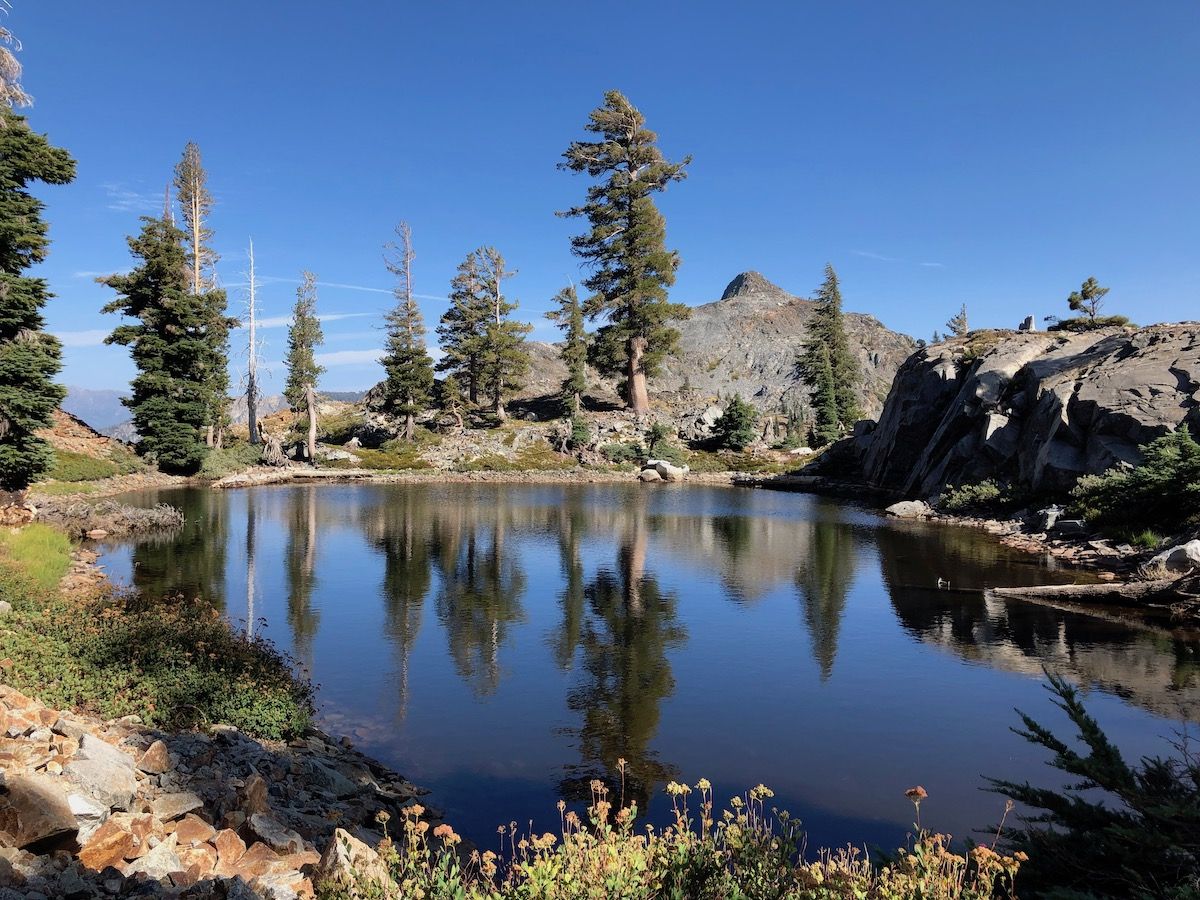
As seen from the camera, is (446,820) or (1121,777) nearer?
(1121,777)

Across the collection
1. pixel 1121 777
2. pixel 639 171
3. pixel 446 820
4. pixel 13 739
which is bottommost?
pixel 446 820

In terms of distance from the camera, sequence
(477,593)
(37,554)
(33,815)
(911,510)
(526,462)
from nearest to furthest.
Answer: (33,815) → (37,554) → (477,593) → (911,510) → (526,462)

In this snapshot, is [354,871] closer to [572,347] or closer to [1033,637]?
[1033,637]

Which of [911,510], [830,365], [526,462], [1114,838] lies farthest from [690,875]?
[830,365]

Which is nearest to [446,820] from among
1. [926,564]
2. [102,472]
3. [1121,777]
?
[1121,777]

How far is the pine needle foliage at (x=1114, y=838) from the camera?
178 inches

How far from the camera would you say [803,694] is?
522 inches

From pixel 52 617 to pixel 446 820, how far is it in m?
8.49

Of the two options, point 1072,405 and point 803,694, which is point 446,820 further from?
point 1072,405

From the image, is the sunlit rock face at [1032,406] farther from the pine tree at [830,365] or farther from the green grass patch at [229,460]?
the green grass patch at [229,460]

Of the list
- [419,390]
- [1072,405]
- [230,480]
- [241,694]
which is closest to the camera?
[241,694]

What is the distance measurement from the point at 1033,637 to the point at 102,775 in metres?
17.4

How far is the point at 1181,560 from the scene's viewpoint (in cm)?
1873

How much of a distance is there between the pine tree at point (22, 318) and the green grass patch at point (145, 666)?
12.9 metres
